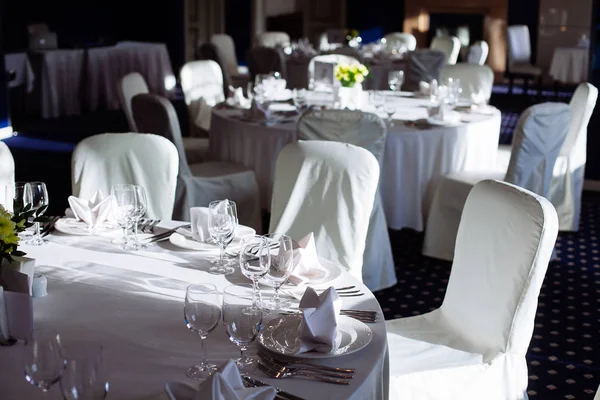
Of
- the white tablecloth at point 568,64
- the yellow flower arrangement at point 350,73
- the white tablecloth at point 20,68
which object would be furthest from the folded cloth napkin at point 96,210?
the white tablecloth at point 568,64

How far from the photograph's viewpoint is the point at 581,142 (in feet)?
18.5

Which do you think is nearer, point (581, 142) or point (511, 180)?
point (511, 180)

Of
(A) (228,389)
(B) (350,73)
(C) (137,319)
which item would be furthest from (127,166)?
(B) (350,73)

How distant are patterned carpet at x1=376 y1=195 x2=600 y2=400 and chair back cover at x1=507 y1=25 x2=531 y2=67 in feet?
21.3

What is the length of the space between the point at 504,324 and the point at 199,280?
946mm

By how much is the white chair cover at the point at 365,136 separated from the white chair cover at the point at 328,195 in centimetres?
116

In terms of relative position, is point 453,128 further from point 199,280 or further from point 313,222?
point 199,280

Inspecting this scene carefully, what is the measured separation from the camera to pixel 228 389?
5.60 ft

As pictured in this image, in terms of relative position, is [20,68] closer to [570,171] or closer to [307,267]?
[570,171]

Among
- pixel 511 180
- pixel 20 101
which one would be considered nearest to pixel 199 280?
pixel 511 180

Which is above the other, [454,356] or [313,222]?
[313,222]

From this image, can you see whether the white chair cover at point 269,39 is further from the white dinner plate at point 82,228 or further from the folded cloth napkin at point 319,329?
the folded cloth napkin at point 319,329

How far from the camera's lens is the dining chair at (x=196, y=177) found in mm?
4969

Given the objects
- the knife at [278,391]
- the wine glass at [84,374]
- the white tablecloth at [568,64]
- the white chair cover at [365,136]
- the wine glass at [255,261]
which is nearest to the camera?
the wine glass at [84,374]
